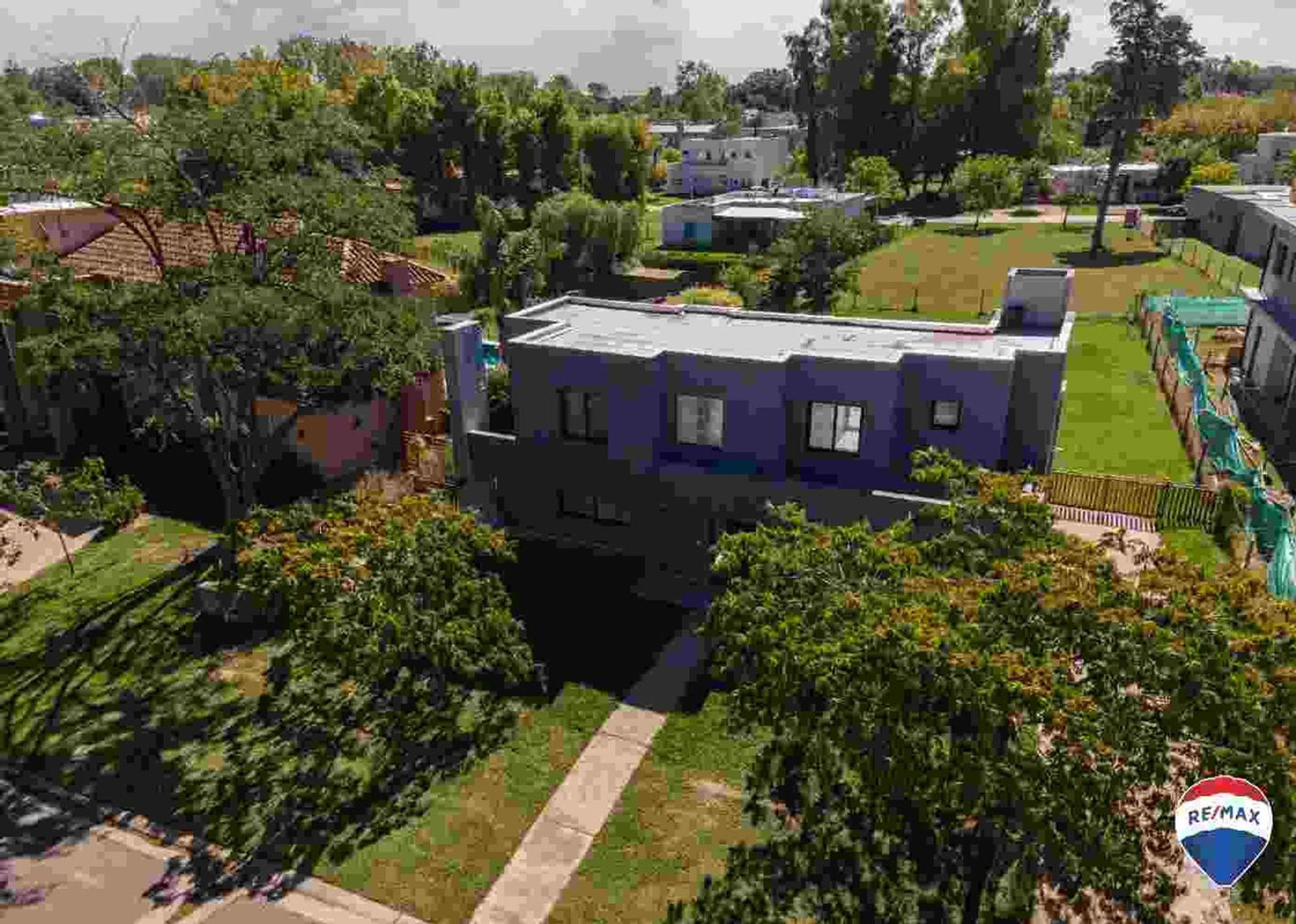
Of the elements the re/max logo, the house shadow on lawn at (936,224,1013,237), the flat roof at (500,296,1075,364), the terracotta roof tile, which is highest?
the terracotta roof tile

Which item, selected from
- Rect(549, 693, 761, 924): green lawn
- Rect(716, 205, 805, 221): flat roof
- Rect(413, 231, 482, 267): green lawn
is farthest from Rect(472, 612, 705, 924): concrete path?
Rect(716, 205, 805, 221): flat roof

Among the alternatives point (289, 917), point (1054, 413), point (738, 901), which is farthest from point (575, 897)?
point (1054, 413)

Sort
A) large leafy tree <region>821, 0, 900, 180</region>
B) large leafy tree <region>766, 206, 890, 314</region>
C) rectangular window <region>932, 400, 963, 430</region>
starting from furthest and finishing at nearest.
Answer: large leafy tree <region>821, 0, 900, 180</region> → large leafy tree <region>766, 206, 890, 314</region> → rectangular window <region>932, 400, 963, 430</region>

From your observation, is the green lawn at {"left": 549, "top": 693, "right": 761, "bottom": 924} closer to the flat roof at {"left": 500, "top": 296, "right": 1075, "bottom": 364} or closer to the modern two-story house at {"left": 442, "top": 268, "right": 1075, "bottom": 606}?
the modern two-story house at {"left": 442, "top": 268, "right": 1075, "bottom": 606}

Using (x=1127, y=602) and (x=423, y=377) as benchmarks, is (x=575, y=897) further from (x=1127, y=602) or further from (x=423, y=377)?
(x=423, y=377)

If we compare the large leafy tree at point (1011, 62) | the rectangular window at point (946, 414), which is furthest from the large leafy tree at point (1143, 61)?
the rectangular window at point (946, 414)

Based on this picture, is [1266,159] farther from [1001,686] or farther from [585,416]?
[1001,686]

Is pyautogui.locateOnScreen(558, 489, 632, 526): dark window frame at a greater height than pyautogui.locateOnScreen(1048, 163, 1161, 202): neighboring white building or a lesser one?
lesser
